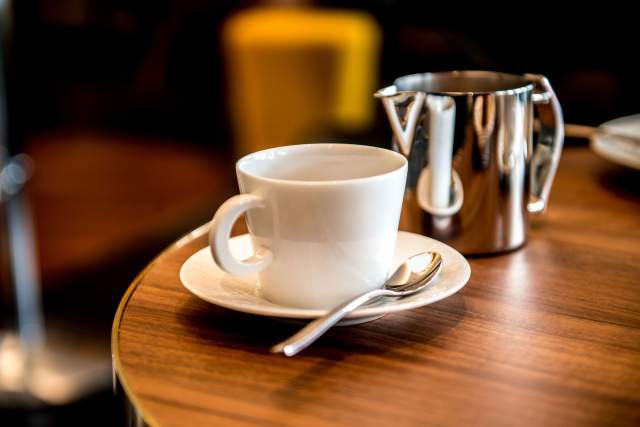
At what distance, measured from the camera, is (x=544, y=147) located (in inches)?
21.9

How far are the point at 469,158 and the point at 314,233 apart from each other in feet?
0.51

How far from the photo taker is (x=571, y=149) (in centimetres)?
78

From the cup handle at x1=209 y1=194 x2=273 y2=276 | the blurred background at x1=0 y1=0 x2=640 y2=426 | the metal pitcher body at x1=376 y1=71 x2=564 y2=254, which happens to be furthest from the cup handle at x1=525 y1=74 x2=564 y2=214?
the blurred background at x1=0 y1=0 x2=640 y2=426

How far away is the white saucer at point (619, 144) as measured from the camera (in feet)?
2.11

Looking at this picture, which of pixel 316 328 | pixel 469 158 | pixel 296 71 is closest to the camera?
pixel 316 328

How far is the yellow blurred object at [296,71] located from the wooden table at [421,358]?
145cm

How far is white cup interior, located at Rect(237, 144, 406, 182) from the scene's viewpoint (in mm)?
434

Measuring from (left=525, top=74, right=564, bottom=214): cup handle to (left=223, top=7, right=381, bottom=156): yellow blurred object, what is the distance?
1.33 m

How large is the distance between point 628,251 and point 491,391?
232 millimetres

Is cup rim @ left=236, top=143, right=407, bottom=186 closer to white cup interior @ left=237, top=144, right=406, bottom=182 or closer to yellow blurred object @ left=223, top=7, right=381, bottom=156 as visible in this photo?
white cup interior @ left=237, top=144, right=406, bottom=182

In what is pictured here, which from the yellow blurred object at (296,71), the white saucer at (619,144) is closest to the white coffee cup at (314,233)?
the white saucer at (619,144)

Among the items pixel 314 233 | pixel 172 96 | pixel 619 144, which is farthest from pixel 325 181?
pixel 172 96

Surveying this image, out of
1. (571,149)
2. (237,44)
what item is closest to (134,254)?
(237,44)

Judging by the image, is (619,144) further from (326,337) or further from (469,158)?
(326,337)
